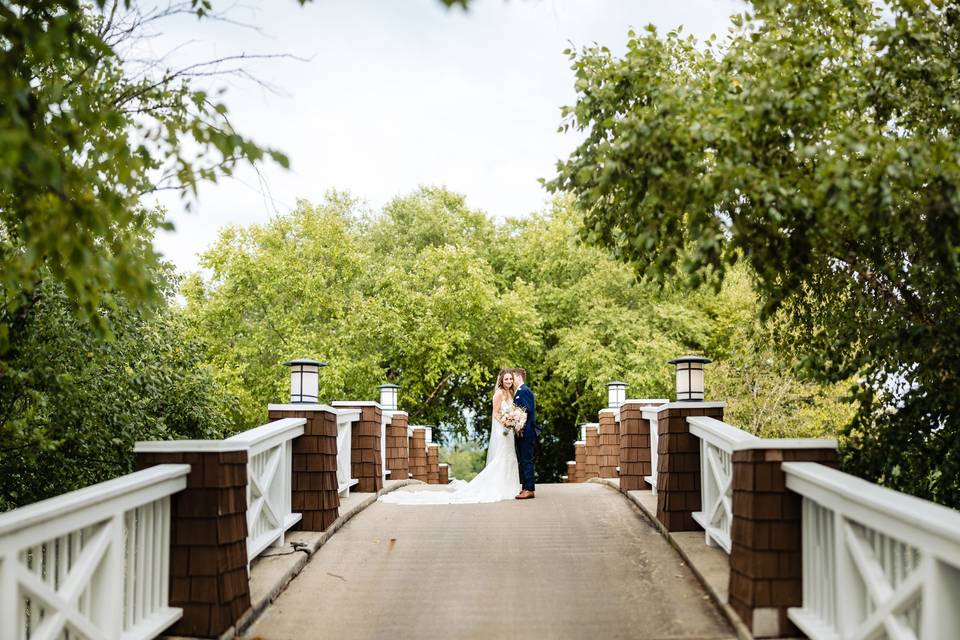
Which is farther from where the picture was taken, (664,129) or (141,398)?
(141,398)

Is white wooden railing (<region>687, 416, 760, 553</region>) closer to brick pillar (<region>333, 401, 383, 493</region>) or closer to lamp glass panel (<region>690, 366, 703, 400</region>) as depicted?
lamp glass panel (<region>690, 366, 703, 400</region>)

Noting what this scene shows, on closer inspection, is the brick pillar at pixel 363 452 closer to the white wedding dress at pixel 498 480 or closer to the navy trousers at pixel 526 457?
the white wedding dress at pixel 498 480

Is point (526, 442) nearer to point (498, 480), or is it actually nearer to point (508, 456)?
point (508, 456)

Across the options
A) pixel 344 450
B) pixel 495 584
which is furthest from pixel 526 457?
pixel 495 584

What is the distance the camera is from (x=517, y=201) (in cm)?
4475

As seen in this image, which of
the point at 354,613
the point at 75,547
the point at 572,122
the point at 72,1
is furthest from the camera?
the point at 572,122

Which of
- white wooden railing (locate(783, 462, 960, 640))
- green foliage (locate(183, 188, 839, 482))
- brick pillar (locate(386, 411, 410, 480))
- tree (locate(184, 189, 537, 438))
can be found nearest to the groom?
brick pillar (locate(386, 411, 410, 480))

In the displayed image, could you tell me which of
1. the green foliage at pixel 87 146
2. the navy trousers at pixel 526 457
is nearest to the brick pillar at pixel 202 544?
the green foliage at pixel 87 146

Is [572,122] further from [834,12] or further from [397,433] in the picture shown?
[397,433]

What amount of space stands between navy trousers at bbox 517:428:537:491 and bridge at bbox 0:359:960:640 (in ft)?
6.41

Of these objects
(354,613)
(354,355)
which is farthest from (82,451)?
(354,355)

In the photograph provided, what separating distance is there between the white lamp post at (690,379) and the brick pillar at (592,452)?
7.95 m

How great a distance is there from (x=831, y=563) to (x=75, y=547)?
142 inches

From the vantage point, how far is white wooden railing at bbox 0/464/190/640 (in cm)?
354
